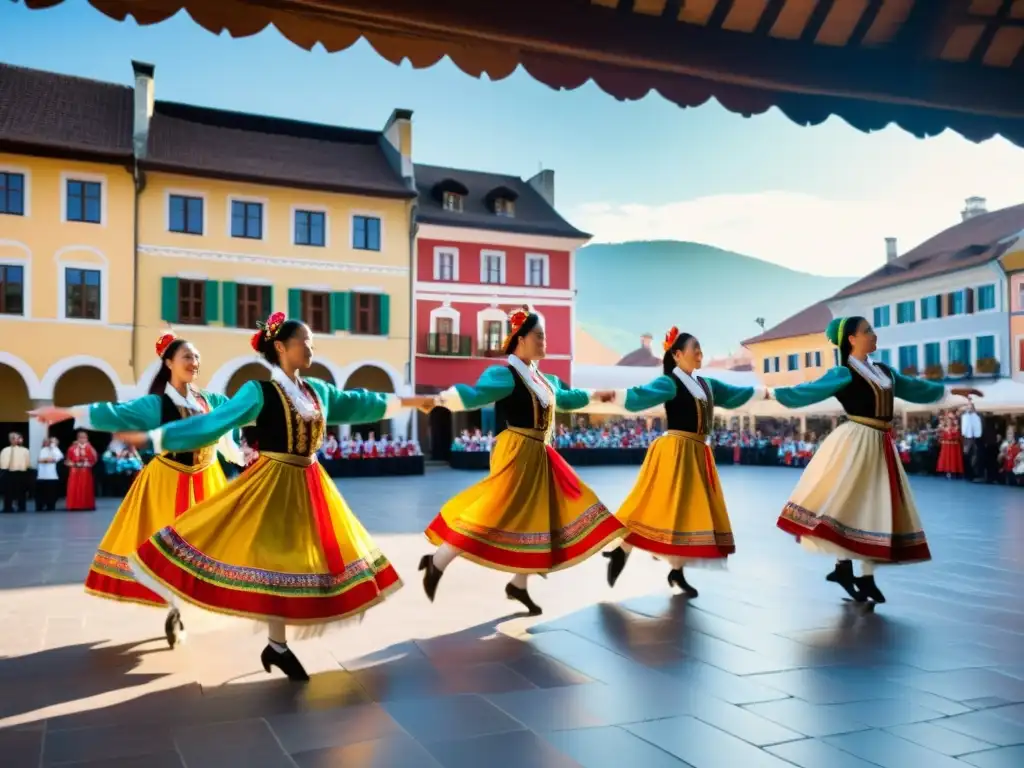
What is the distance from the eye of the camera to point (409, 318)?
29.5 metres

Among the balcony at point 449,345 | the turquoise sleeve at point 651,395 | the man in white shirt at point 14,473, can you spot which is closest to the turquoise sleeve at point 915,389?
the turquoise sleeve at point 651,395

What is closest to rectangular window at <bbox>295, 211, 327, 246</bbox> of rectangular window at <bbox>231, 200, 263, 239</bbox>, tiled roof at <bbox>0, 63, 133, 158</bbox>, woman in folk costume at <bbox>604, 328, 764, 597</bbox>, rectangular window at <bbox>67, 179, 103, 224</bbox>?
rectangular window at <bbox>231, 200, 263, 239</bbox>

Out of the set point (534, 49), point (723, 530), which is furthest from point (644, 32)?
point (723, 530)

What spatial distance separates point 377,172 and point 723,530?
25.4 meters

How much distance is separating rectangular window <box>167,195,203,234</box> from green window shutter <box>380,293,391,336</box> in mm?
5764

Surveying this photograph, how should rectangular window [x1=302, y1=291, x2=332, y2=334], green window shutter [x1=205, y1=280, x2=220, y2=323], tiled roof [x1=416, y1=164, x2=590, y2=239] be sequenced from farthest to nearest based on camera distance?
tiled roof [x1=416, y1=164, x2=590, y2=239] < rectangular window [x1=302, y1=291, x2=332, y2=334] < green window shutter [x1=205, y1=280, x2=220, y2=323]

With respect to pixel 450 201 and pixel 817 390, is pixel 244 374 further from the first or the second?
pixel 817 390

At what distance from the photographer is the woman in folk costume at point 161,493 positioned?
5.45 metres

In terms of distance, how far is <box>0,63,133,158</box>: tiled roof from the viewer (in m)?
24.3

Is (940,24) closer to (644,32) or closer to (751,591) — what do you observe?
(644,32)

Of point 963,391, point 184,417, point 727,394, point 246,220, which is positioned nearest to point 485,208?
point 246,220

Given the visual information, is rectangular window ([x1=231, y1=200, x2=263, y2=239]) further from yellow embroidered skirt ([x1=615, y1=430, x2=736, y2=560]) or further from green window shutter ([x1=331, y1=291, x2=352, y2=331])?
yellow embroidered skirt ([x1=615, y1=430, x2=736, y2=560])

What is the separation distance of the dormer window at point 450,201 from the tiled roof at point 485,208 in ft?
0.61

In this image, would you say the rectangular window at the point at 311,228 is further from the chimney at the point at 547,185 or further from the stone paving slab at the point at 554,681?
the stone paving slab at the point at 554,681
